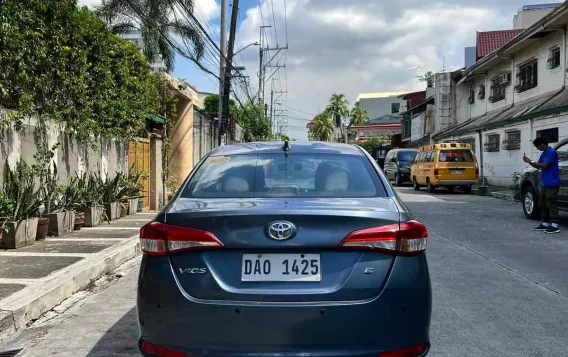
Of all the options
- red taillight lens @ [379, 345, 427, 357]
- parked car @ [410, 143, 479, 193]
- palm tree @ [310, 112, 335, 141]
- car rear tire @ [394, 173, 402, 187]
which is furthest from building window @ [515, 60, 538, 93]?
palm tree @ [310, 112, 335, 141]

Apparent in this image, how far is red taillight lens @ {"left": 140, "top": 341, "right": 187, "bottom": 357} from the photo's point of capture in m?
2.74

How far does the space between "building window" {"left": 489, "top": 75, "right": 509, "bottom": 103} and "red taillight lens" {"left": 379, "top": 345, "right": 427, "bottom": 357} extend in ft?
76.5

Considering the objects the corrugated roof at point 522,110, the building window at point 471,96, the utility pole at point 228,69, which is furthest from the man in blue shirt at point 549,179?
the building window at point 471,96

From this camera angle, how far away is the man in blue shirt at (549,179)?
372 inches

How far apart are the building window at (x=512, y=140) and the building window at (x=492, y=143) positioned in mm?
1053

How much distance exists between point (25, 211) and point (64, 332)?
3.91 meters

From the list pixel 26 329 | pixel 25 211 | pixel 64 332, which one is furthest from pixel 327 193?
pixel 25 211

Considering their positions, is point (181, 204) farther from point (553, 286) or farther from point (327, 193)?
point (553, 286)

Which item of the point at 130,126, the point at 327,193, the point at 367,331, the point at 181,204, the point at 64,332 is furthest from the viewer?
the point at 130,126

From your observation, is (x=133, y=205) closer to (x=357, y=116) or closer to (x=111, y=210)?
(x=111, y=210)

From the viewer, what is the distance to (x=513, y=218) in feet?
39.6

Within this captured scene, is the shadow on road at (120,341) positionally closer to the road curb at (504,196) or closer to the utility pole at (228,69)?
the road curb at (504,196)

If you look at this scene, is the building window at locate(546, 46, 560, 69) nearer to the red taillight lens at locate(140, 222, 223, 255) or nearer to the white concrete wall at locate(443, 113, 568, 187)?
the white concrete wall at locate(443, 113, 568, 187)

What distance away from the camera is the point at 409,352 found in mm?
2756
